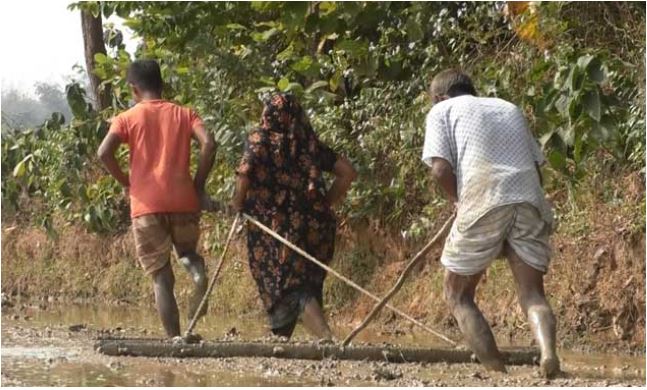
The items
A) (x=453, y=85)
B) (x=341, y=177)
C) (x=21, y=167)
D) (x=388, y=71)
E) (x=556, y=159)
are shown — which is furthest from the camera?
(x=21, y=167)

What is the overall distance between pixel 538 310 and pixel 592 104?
7.71 ft

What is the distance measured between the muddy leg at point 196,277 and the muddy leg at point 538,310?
2.29 meters

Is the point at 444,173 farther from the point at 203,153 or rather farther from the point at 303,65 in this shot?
the point at 303,65

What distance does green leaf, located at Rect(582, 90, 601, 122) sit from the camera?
8961 millimetres

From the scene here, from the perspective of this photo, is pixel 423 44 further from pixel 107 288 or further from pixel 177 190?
pixel 107 288

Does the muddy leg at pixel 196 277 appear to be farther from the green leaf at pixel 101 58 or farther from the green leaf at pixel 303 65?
the green leaf at pixel 101 58

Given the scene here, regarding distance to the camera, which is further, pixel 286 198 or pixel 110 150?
pixel 286 198

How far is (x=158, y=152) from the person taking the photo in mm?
8766

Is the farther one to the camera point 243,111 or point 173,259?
point 173,259

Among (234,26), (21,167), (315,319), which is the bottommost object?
(315,319)

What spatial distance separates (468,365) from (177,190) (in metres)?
2.17

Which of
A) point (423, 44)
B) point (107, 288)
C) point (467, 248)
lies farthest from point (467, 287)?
point (107, 288)

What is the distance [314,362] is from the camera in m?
7.68

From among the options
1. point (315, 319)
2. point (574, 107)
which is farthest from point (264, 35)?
point (315, 319)
